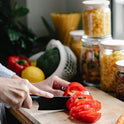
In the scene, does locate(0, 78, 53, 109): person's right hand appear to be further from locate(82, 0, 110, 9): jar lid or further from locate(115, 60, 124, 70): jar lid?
locate(82, 0, 110, 9): jar lid

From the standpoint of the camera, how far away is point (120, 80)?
48.2 inches

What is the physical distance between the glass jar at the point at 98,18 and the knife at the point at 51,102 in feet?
1.32

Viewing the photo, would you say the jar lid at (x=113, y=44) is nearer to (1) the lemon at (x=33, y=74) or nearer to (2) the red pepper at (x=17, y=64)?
(1) the lemon at (x=33, y=74)

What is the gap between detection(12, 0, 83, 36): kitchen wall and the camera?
1.95 metres

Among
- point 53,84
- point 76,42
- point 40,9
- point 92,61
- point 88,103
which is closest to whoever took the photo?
point 88,103

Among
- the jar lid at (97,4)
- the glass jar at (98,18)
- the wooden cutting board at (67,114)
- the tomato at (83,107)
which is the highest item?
the jar lid at (97,4)

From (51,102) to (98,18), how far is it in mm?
466

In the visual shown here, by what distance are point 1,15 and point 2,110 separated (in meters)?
0.76

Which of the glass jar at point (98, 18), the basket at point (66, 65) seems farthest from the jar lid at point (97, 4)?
the basket at point (66, 65)

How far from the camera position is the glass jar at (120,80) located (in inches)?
47.3

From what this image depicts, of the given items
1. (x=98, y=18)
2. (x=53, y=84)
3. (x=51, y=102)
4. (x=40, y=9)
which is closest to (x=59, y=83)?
(x=53, y=84)

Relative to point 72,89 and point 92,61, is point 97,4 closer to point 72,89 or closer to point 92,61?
point 92,61

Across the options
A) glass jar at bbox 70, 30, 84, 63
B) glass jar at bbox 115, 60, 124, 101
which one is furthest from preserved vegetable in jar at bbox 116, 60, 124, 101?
glass jar at bbox 70, 30, 84, 63

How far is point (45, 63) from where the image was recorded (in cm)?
154
